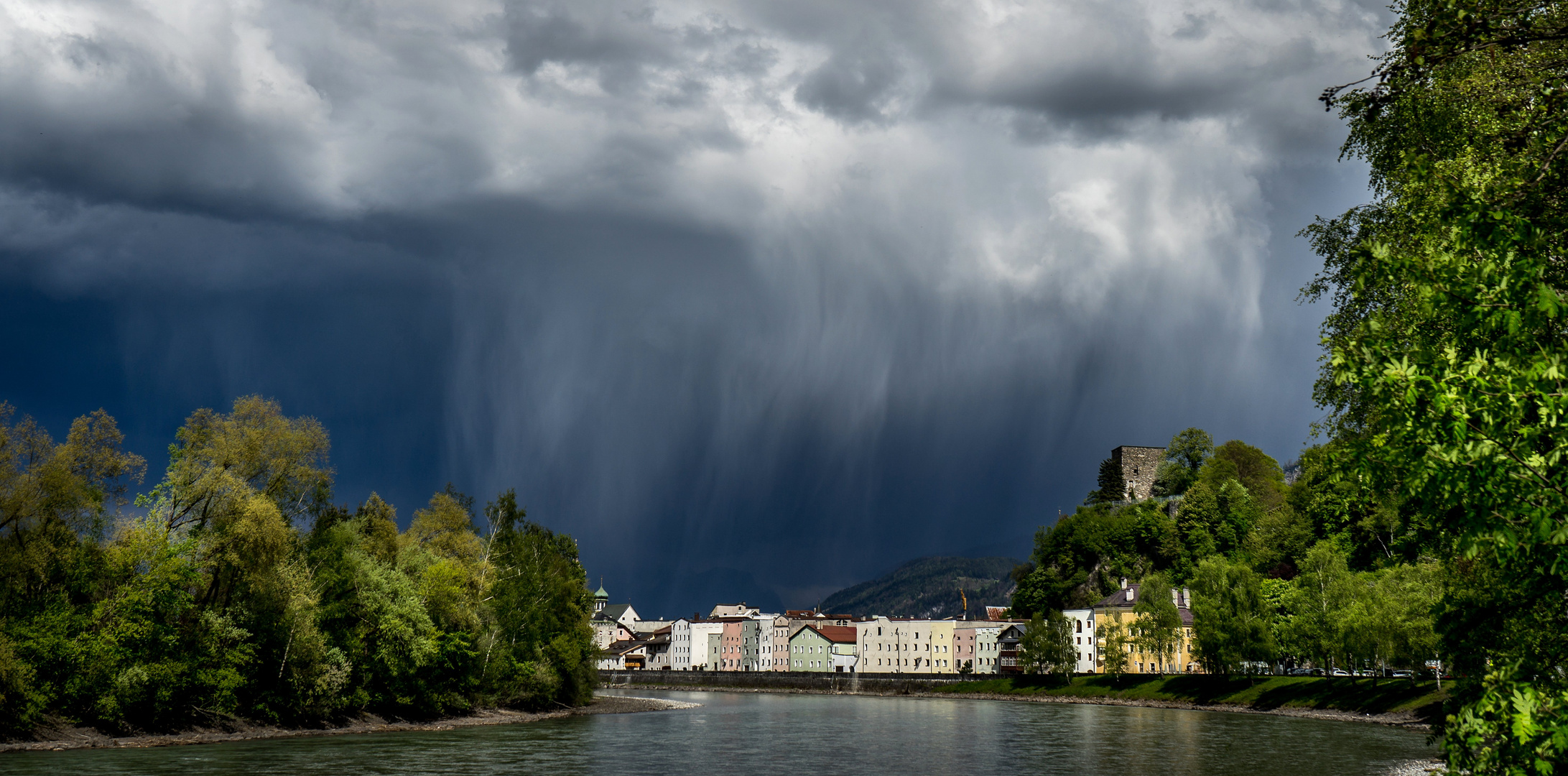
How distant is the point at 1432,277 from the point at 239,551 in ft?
181

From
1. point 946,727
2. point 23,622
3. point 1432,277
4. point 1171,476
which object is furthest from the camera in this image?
point 1171,476

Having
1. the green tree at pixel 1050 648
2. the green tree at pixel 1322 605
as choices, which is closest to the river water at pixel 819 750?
the green tree at pixel 1322 605

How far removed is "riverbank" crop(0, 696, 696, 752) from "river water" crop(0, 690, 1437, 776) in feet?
5.02

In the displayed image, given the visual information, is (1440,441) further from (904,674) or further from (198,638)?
(904,674)

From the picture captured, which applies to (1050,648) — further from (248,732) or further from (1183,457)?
(248,732)

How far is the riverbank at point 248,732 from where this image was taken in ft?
162

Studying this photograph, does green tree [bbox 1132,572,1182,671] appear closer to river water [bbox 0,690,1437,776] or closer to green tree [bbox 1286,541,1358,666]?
green tree [bbox 1286,541,1358,666]

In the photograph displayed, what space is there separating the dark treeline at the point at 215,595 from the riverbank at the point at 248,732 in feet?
2.59

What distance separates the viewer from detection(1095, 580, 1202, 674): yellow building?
133875mm

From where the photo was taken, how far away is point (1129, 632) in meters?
142

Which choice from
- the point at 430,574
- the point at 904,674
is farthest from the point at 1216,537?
the point at 430,574

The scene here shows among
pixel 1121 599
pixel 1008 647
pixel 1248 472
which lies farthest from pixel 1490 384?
pixel 1248 472

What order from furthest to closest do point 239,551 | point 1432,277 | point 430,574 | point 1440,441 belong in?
point 430,574, point 239,551, point 1432,277, point 1440,441

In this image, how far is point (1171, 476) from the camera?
18462 centimetres
